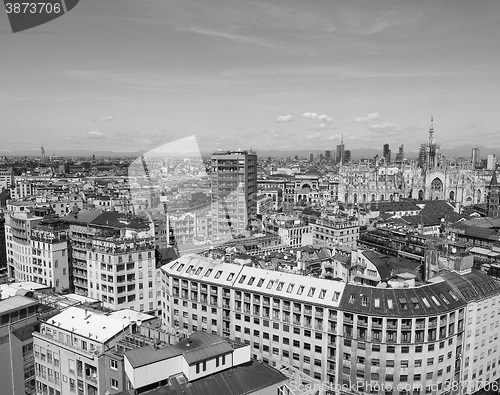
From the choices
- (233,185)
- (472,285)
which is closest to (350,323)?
(472,285)

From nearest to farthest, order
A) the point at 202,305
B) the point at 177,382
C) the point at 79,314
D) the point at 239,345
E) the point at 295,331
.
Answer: the point at 177,382 < the point at 239,345 < the point at 79,314 < the point at 295,331 < the point at 202,305

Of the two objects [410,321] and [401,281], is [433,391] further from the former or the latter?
[401,281]

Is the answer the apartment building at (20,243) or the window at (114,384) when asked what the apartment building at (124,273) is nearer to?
the apartment building at (20,243)

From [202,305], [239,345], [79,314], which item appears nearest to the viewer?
[239,345]

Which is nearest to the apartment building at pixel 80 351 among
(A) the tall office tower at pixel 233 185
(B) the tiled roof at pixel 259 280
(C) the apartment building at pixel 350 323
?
(B) the tiled roof at pixel 259 280

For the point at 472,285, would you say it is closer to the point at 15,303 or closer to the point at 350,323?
the point at 350,323

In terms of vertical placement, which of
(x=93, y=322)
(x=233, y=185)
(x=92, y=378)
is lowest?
(x=92, y=378)

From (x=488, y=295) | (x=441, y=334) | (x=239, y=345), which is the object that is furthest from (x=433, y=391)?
(x=239, y=345)
